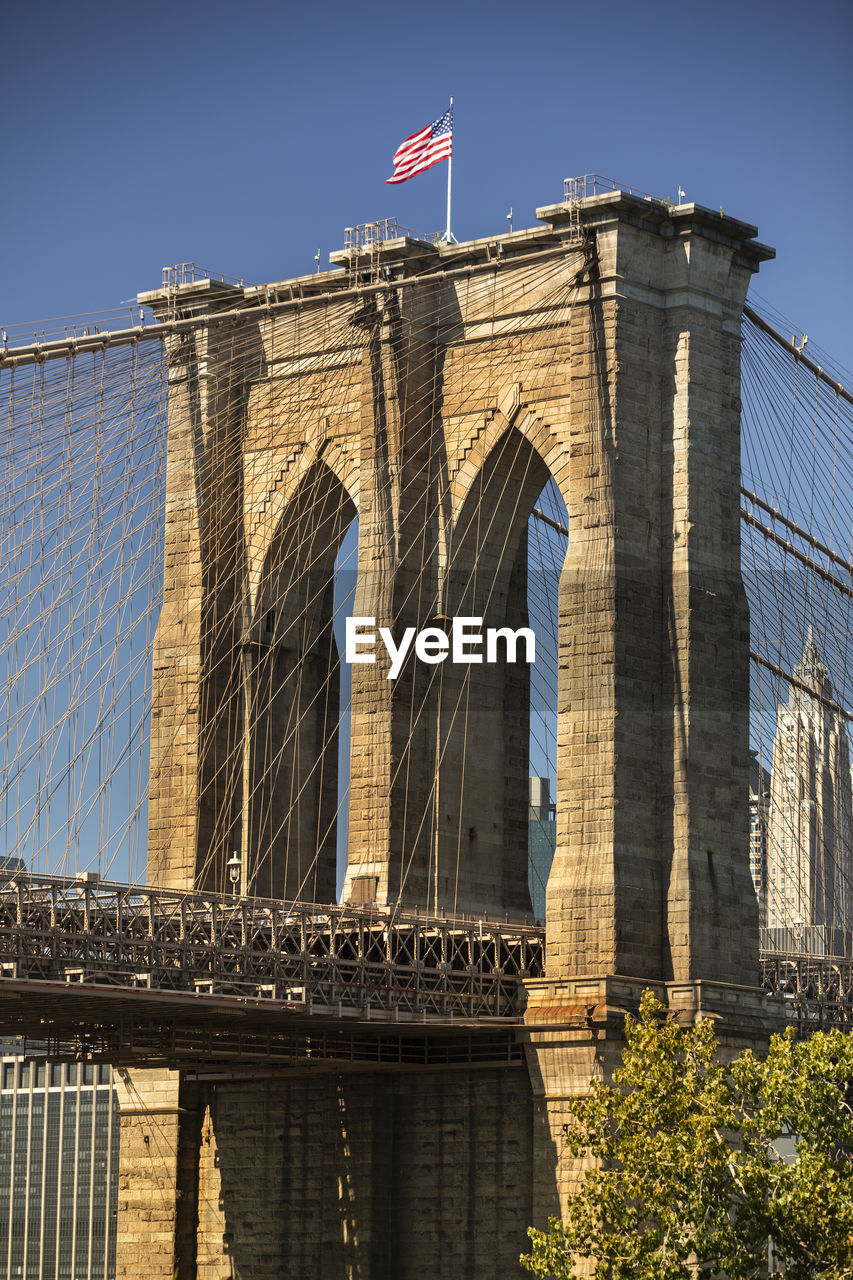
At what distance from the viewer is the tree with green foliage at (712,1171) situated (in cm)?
5856

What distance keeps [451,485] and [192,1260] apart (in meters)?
25.7

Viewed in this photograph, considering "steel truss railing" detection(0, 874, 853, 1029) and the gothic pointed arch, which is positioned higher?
the gothic pointed arch

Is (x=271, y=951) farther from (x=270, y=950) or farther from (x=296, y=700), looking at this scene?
(x=296, y=700)

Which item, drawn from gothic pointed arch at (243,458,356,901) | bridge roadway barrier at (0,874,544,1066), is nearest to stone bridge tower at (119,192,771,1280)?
gothic pointed arch at (243,458,356,901)

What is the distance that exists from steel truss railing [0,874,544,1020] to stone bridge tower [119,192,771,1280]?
2383 mm

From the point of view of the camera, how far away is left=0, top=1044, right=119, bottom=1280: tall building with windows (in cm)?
17112

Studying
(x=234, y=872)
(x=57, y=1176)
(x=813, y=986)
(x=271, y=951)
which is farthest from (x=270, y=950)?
(x=57, y=1176)

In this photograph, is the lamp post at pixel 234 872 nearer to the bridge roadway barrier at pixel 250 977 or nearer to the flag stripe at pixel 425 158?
the bridge roadway barrier at pixel 250 977

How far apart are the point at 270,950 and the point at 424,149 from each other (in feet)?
86.8

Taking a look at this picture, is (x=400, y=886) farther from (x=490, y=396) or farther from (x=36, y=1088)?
(x=36, y=1088)

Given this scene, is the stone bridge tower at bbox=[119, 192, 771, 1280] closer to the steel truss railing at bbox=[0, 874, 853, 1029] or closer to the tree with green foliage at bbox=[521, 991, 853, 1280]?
the steel truss railing at bbox=[0, 874, 853, 1029]

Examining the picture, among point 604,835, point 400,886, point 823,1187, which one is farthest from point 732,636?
point 823,1187

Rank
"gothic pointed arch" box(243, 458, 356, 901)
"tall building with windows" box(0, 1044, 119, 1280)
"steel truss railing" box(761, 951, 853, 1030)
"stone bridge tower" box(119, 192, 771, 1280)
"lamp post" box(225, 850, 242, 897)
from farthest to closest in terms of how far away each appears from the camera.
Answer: "tall building with windows" box(0, 1044, 119, 1280)
"steel truss railing" box(761, 951, 853, 1030)
"gothic pointed arch" box(243, 458, 356, 901)
"lamp post" box(225, 850, 242, 897)
"stone bridge tower" box(119, 192, 771, 1280)

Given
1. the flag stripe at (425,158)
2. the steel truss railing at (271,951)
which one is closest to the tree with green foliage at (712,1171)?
the steel truss railing at (271,951)
